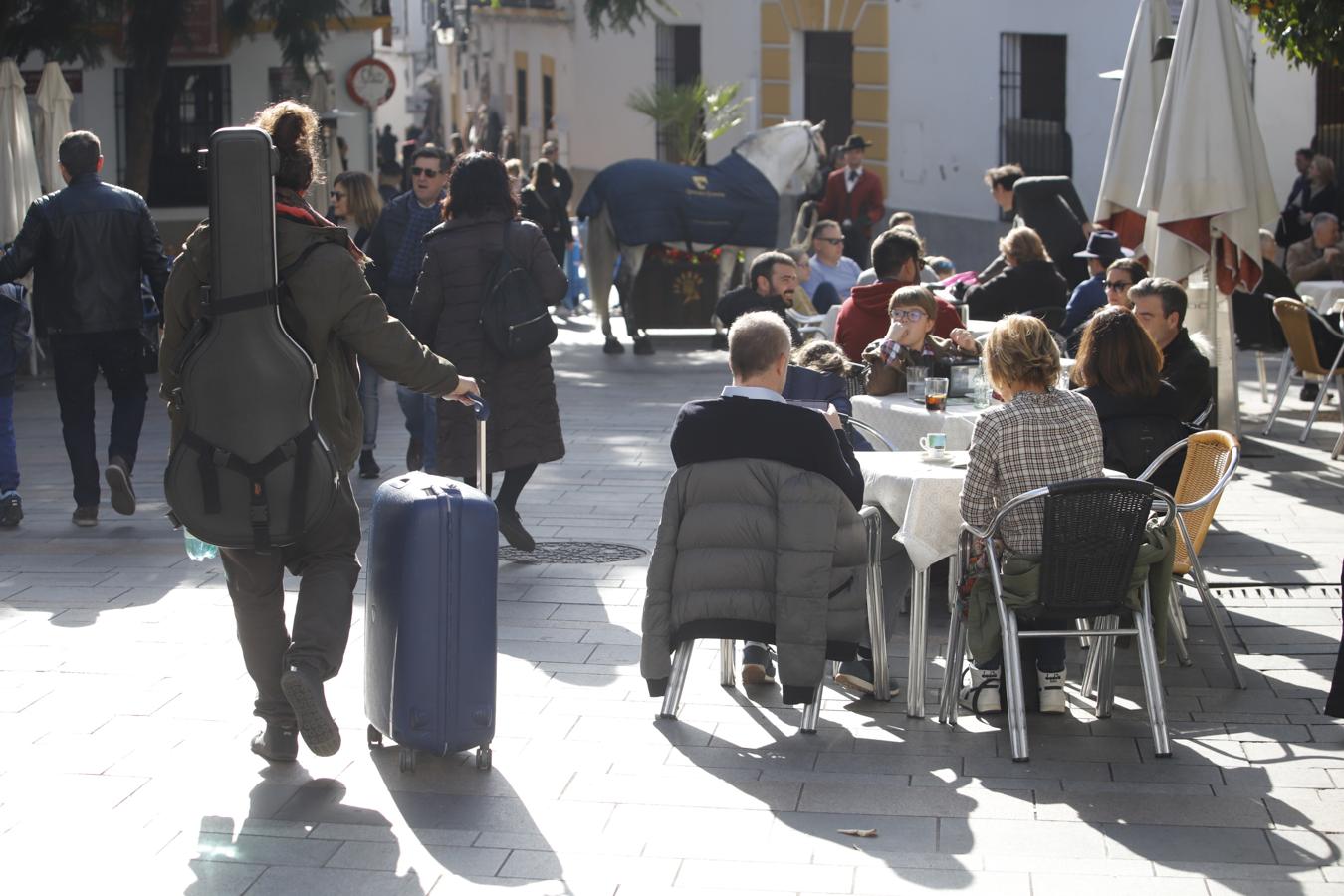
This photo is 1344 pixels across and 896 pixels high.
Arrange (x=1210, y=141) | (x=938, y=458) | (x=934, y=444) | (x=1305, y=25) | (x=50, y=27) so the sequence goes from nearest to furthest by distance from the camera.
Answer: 1. (x=938, y=458)
2. (x=934, y=444)
3. (x=1305, y=25)
4. (x=1210, y=141)
5. (x=50, y=27)

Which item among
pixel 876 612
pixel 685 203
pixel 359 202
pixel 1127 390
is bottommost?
pixel 876 612

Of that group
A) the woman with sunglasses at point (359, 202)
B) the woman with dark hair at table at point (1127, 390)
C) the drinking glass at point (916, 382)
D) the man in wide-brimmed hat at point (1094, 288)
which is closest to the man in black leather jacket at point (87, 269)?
the woman with sunglasses at point (359, 202)

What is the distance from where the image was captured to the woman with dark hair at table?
6.94 meters

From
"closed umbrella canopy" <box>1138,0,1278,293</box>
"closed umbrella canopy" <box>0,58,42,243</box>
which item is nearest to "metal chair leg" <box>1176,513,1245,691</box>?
"closed umbrella canopy" <box>1138,0,1278,293</box>

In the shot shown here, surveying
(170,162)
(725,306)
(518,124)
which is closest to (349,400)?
(725,306)

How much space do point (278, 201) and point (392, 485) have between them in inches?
34.3

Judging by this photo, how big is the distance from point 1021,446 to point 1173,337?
2.41 metres

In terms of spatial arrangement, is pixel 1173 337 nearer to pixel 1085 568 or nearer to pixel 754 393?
pixel 1085 568

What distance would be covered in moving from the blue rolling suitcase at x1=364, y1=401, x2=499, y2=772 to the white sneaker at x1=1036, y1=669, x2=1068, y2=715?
6.03 ft

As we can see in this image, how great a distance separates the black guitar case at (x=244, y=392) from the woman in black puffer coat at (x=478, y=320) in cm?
322

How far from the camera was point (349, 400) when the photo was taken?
18.4 ft

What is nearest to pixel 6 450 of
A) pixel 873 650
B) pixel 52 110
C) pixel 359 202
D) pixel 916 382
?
pixel 359 202

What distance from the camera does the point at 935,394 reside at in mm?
7758

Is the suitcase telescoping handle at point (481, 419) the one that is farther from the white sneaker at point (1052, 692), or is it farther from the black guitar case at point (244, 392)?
the white sneaker at point (1052, 692)
